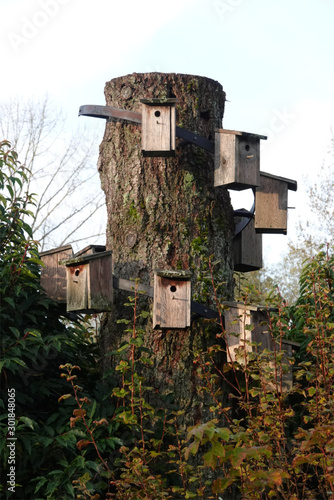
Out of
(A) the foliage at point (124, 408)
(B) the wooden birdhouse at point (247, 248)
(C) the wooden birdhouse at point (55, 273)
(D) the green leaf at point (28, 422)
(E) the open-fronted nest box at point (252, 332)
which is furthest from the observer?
(B) the wooden birdhouse at point (247, 248)

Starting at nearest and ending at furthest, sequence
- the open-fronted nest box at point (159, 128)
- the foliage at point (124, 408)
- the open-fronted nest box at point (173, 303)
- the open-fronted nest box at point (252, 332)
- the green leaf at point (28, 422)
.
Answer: the foliage at point (124, 408) → the green leaf at point (28, 422) → the open-fronted nest box at point (173, 303) → the open-fronted nest box at point (252, 332) → the open-fronted nest box at point (159, 128)

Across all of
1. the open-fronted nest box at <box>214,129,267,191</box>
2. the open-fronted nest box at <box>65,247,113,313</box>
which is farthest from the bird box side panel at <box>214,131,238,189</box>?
the open-fronted nest box at <box>65,247,113,313</box>

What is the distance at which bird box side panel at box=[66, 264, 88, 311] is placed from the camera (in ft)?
13.4

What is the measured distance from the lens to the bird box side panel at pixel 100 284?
4055mm

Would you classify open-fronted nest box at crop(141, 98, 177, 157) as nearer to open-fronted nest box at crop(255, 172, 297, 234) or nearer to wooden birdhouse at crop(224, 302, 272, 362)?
open-fronted nest box at crop(255, 172, 297, 234)

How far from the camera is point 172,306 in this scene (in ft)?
13.1

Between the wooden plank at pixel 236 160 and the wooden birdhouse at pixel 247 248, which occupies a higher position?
the wooden plank at pixel 236 160

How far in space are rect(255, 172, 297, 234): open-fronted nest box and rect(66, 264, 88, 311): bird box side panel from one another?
4.38ft

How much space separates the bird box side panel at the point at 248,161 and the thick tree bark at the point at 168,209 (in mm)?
318

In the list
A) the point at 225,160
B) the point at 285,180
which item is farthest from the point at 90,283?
the point at 285,180

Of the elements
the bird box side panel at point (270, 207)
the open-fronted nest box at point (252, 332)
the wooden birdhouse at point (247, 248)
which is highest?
the bird box side panel at point (270, 207)

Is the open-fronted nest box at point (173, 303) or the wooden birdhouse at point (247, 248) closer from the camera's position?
the open-fronted nest box at point (173, 303)

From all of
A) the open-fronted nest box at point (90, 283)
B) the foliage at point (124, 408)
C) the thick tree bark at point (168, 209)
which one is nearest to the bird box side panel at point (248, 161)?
the thick tree bark at point (168, 209)

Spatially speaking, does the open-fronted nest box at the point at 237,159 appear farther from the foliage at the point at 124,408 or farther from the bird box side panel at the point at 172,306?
the bird box side panel at the point at 172,306
